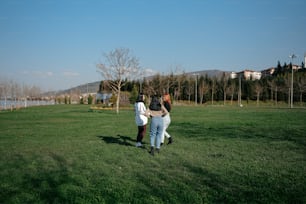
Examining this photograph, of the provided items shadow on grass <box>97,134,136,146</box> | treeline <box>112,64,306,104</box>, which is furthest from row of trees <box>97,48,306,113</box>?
shadow on grass <box>97,134,136,146</box>

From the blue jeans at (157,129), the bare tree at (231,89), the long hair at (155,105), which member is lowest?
the blue jeans at (157,129)

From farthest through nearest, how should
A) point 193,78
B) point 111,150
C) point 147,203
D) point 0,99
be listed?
point 193,78 → point 0,99 → point 111,150 → point 147,203

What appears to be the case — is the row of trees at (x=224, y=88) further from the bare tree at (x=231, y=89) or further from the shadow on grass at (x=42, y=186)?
the shadow on grass at (x=42, y=186)

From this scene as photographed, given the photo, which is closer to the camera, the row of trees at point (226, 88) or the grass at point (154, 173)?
the grass at point (154, 173)

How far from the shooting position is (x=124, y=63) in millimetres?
25797

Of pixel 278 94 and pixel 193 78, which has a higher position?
pixel 193 78

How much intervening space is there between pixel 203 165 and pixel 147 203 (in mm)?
2372

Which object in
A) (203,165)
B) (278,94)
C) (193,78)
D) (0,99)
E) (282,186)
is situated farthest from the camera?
(193,78)

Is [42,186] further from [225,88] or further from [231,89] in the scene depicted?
[225,88]

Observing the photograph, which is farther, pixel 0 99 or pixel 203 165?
pixel 0 99

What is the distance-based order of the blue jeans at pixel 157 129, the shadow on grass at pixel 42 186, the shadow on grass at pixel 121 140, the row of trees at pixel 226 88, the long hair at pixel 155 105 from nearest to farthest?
the shadow on grass at pixel 42 186
the blue jeans at pixel 157 129
the long hair at pixel 155 105
the shadow on grass at pixel 121 140
the row of trees at pixel 226 88

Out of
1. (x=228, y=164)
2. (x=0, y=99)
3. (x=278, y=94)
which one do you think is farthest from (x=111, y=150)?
(x=278, y=94)

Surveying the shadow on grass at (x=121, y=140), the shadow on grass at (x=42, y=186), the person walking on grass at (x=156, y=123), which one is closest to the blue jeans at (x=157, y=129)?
the person walking on grass at (x=156, y=123)

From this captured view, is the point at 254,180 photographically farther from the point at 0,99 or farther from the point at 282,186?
the point at 0,99
